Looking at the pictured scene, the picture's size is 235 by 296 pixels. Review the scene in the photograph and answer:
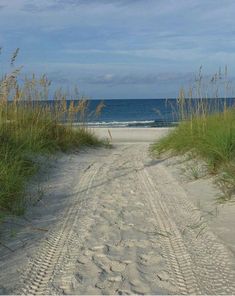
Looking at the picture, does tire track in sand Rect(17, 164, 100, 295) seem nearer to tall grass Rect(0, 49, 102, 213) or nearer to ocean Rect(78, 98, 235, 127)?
tall grass Rect(0, 49, 102, 213)

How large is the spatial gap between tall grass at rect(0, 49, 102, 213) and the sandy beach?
354mm

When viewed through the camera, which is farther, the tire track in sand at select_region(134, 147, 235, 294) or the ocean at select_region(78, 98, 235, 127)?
the ocean at select_region(78, 98, 235, 127)

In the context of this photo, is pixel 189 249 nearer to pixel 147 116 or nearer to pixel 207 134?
pixel 207 134

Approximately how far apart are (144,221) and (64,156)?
19.1 feet

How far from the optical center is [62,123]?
1253 cm

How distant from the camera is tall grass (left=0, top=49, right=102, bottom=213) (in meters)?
5.85

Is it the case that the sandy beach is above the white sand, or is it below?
above

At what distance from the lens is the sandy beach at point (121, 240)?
139 inches

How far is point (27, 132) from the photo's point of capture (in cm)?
993

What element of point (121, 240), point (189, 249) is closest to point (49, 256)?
point (121, 240)

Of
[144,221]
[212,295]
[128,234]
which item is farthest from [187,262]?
[144,221]

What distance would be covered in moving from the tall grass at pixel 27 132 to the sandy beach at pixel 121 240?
1.16ft

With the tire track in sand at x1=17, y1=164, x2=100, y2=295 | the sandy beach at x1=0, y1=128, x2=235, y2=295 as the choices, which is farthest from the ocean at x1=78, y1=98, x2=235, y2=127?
the tire track in sand at x1=17, y1=164, x2=100, y2=295

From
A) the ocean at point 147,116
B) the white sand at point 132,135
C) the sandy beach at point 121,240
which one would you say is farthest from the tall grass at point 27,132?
the white sand at point 132,135
